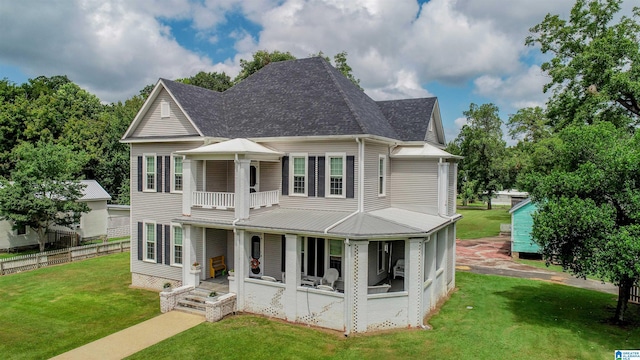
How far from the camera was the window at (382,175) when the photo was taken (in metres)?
17.4

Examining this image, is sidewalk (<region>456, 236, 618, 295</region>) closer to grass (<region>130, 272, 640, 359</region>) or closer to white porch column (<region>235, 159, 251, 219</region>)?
grass (<region>130, 272, 640, 359</region>)

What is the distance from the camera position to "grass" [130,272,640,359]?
38.5ft

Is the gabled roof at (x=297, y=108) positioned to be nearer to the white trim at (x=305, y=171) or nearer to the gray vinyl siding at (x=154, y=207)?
the white trim at (x=305, y=171)

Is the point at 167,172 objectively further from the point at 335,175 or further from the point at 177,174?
the point at 335,175

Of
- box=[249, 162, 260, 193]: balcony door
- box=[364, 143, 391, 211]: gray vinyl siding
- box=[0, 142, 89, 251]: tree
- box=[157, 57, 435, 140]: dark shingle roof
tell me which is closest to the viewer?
box=[364, 143, 391, 211]: gray vinyl siding

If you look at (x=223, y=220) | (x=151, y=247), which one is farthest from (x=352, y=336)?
(x=151, y=247)

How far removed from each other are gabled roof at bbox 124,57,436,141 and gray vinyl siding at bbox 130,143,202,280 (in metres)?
1.51

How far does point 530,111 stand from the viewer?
50.0 metres

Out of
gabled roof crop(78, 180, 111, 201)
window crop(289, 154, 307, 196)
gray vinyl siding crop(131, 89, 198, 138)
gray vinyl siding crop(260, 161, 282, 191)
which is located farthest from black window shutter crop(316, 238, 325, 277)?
gabled roof crop(78, 180, 111, 201)

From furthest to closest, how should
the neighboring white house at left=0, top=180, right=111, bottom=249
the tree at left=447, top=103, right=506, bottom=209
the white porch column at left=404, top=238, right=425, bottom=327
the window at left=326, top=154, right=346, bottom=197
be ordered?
1. the tree at left=447, top=103, right=506, bottom=209
2. the neighboring white house at left=0, top=180, right=111, bottom=249
3. the window at left=326, top=154, right=346, bottom=197
4. the white porch column at left=404, top=238, right=425, bottom=327

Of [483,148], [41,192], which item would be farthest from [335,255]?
[483,148]

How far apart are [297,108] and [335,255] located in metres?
7.26

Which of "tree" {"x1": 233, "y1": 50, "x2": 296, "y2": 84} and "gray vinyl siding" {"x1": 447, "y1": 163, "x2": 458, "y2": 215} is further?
"tree" {"x1": 233, "y1": 50, "x2": 296, "y2": 84}

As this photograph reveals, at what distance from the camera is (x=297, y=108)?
18328mm
